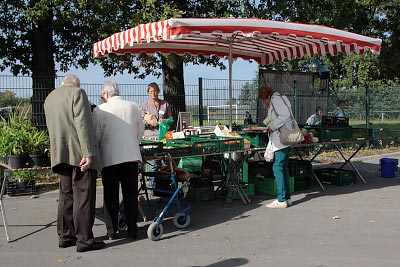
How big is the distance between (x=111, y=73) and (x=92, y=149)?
997 centimetres

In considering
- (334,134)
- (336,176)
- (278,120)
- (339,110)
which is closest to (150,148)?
(278,120)

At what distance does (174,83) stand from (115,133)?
23.7 feet

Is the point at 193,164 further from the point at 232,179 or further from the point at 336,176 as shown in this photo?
the point at 336,176

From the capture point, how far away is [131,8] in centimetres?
1239

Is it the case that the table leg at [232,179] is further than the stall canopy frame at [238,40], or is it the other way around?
the table leg at [232,179]

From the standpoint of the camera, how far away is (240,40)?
307 inches

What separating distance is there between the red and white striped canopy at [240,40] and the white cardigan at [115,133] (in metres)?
1.22

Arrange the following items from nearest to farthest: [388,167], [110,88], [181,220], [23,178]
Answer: [110,88], [181,220], [23,178], [388,167]

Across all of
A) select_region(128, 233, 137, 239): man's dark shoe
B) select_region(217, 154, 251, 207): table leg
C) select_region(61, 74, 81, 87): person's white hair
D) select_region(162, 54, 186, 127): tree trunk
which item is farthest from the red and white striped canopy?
select_region(162, 54, 186, 127): tree trunk

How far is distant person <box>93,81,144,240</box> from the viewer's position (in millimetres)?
5078

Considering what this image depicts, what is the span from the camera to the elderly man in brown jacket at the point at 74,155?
4680mm

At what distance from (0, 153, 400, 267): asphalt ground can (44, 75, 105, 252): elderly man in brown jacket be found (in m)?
0.31

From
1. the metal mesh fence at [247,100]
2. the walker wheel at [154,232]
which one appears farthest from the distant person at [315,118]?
the walker wheel at [154,232]

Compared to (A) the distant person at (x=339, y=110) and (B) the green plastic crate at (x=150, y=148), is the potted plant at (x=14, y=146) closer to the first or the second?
(B) the green plastic crate at (x=150, y=148)
